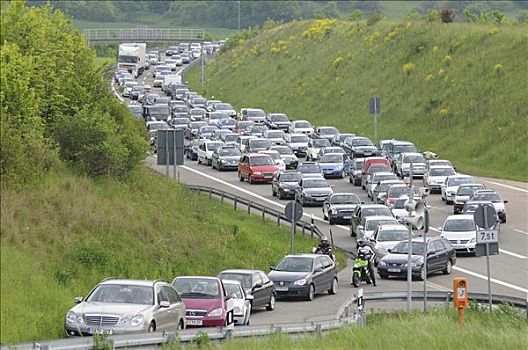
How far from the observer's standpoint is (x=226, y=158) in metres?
77.1

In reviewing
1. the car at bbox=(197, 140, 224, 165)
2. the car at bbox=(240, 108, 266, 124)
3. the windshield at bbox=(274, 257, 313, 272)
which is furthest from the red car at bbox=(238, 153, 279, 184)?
the windshield at bbox=(274, 257, 313, 272)

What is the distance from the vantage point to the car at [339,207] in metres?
58.5

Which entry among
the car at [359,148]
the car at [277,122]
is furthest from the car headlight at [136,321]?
the car at [277,122]

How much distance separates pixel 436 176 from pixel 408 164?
479cm

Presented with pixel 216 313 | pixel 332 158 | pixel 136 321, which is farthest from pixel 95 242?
pixel 332 158

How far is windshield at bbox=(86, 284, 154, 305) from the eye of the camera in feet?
95.9

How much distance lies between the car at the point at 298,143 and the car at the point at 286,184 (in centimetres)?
1815

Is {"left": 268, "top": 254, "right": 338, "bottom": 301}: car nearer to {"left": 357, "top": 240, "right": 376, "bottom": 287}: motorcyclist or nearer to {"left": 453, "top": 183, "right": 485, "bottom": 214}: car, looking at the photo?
{"left": 357, "top": 240, "right": 376, "bottom": 287}: motorcyclist

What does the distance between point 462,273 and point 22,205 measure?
682 inches

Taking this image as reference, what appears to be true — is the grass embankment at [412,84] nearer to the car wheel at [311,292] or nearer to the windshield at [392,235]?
the windshield at [392,235]

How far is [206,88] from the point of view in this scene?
139125mm

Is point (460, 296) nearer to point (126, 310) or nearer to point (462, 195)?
point (126, 310)

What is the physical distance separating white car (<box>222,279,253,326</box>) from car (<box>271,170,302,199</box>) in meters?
30.0

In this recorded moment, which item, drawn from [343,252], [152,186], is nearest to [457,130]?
[343,252]
